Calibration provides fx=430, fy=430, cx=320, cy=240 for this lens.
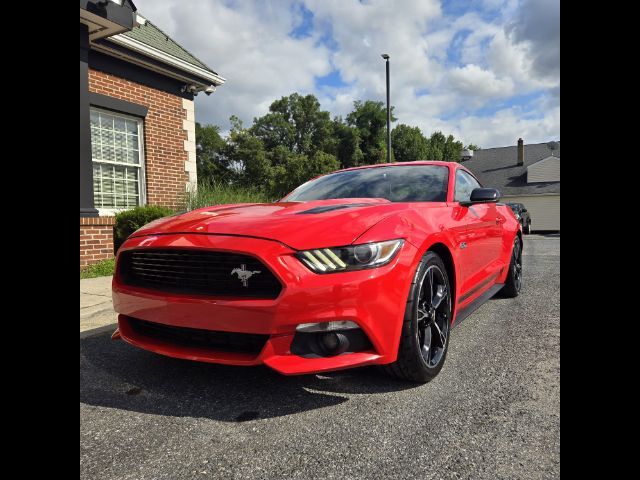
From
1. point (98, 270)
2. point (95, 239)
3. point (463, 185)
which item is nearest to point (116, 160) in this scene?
point (95, 239)

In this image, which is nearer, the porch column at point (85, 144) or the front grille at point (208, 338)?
the front grille at point (208, 338)

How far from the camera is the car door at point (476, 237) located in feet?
9.95

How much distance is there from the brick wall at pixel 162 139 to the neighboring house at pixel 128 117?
0.06 ft

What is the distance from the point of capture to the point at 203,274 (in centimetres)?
216

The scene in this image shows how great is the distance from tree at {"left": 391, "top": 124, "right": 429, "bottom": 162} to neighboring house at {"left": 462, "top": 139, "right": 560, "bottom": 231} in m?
7.33

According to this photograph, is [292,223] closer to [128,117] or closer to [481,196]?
[481,196]

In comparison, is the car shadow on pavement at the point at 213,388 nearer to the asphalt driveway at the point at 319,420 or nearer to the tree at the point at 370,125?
the asphalt driveway at the point at 319,420

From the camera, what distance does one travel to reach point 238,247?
2.05m

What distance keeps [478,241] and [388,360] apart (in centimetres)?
161

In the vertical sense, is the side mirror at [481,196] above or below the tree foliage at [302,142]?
below

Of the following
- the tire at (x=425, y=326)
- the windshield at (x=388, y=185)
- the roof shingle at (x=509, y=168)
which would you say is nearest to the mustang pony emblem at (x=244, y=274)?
the tire at (x=425, y=326)
